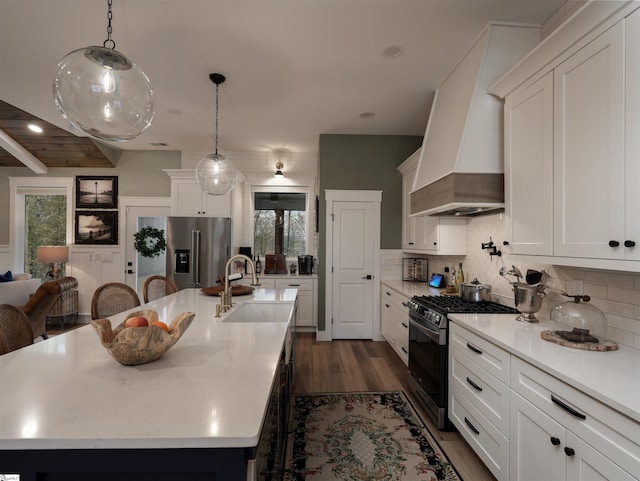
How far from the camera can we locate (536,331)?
6.00 feet

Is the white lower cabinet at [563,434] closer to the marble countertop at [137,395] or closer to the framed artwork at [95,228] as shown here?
the marble countertop at [137,395]

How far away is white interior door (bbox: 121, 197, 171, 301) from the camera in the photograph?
16.9 feet

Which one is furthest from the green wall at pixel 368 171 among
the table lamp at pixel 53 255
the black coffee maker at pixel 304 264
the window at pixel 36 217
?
the window at pixel 36 217

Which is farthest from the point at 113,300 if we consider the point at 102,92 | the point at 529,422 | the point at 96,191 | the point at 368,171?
the point at 96,191

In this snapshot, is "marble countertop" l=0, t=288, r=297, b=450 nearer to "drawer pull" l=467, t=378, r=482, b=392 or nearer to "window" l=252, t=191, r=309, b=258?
"drawer pull" l=467, t=378, r=482, b=392

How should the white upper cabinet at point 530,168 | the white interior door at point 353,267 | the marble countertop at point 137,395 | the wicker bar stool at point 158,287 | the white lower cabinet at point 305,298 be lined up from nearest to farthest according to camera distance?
the marble countertop at point 137,395, the white upper cabinet at point 530,168, the wicker bar stool at point 158,287, the white interior door at point 353,267, the white lower cabinet at point 305,298

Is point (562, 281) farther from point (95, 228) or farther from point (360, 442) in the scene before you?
point (95, 228)

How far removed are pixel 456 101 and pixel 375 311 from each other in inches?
115

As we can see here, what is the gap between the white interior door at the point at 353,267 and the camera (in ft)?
14.5

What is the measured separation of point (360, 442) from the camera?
7.12ft

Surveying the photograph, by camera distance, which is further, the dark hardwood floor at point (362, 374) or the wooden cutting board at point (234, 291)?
the wooden cutting board at point (234, 291)

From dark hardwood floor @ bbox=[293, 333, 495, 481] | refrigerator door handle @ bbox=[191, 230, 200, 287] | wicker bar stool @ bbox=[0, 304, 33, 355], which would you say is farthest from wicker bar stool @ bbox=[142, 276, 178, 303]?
dark hardwood floor @ bbox=[293, 333, 495, 481]

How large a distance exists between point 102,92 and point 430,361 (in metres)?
2.77

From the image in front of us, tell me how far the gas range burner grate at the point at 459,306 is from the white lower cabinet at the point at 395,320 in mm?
505
